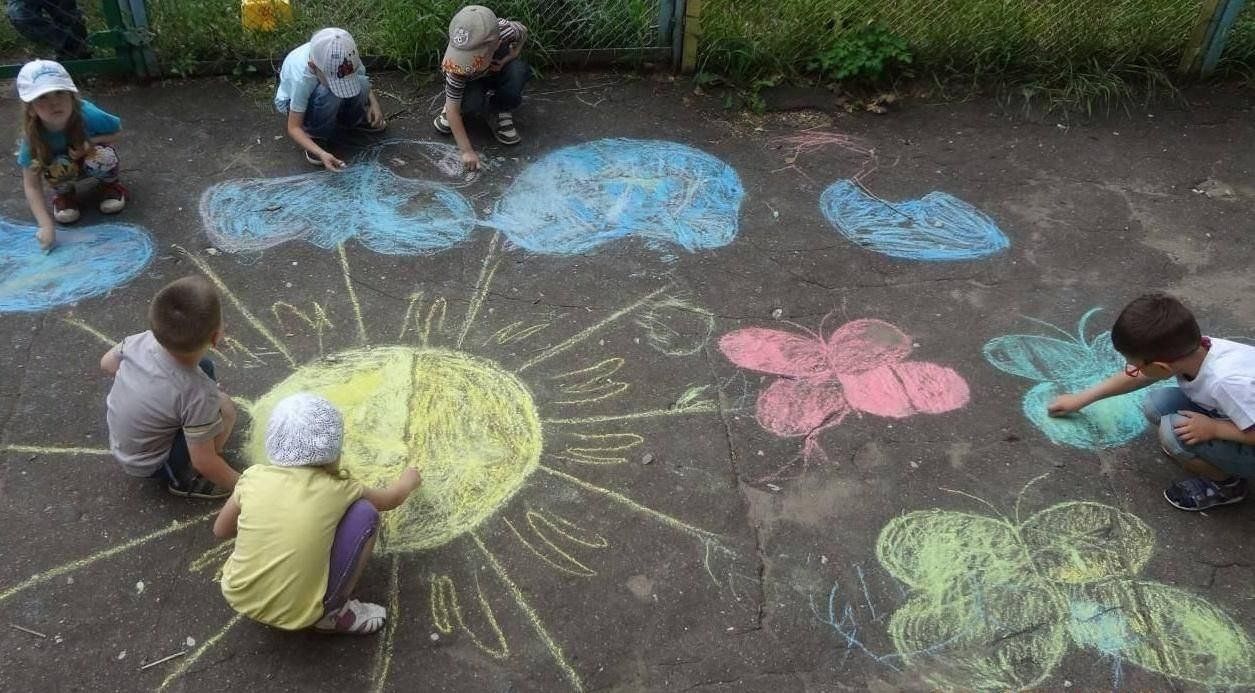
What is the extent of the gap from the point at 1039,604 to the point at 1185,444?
2.40 ft

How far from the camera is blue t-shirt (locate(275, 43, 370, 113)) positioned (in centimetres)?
400

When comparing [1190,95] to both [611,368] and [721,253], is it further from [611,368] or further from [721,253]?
[611,368]

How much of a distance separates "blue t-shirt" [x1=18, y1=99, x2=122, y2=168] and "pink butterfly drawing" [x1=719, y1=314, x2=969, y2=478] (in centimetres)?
271

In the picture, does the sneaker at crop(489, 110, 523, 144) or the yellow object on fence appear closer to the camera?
the sneaker at crop(489, 110, 523, 144)

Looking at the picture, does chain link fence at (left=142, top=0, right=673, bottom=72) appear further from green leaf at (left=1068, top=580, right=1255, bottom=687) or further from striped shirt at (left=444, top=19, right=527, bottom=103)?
green leaf at (left=1068, top=580, right=1255, bottom=687)

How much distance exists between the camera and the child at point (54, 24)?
4363 millimetres

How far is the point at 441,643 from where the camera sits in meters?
2.47

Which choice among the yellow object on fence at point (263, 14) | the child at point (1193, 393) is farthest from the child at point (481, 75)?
the child at point (1193, 393)

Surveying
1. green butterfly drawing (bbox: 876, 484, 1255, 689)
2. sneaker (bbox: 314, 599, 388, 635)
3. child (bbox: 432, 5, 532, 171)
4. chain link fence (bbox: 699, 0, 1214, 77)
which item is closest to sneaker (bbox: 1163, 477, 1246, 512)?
green butterfly drawing (bbox: 876, 484, 1255, 689)

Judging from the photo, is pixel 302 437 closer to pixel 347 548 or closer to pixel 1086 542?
pixel 347 548

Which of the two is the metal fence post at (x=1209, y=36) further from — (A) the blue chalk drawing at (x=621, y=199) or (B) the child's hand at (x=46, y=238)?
(B) the child's hand at (x=46, y=238)

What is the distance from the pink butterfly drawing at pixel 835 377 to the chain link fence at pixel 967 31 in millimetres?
2026

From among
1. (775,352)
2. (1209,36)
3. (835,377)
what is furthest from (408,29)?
(1209,36)

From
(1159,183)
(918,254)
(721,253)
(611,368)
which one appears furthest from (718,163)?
(1159,183)
